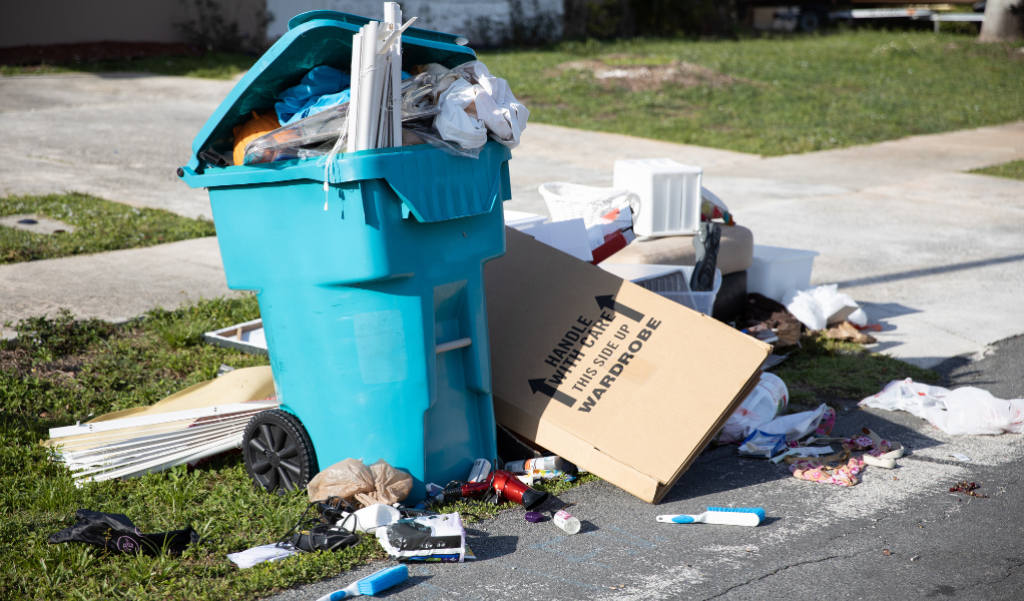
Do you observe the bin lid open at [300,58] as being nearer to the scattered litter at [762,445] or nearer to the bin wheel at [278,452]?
the bin wheel at [278,452]

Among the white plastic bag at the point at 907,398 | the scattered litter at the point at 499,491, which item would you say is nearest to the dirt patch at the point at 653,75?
the white plastic bag at the point at 907,398

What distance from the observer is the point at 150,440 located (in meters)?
3.26

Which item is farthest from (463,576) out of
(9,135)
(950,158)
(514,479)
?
(950,158)

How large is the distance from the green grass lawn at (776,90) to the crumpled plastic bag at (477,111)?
865 cm

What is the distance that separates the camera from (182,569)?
8.43ft

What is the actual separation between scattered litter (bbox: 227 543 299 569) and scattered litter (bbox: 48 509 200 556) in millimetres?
187

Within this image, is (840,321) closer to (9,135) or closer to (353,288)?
(353,288)

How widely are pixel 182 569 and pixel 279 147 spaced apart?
135 cm

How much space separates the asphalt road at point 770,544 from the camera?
8.36 feet

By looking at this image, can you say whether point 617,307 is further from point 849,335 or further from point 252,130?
point 849,335

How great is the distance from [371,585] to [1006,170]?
395 inches

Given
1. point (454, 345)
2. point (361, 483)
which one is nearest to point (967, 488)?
point (454, 345)

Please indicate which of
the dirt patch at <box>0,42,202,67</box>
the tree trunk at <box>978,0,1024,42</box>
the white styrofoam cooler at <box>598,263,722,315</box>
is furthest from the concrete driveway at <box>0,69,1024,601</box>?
the tree trunk at <box>978,0,1024,42</box>

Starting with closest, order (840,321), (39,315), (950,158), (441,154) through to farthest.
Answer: (441,154) → (39,315) → (840,321) → (950,158)
